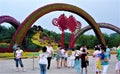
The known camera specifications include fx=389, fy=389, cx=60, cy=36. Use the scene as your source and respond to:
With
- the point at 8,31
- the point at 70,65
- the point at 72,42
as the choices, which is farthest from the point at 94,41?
the point at 70,65

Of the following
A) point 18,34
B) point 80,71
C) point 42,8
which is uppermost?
point 42,8

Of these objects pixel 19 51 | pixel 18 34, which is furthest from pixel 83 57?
pixel 18 34

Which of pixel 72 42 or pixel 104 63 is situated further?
pixel 72 42

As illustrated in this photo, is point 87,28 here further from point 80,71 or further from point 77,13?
point 80,71

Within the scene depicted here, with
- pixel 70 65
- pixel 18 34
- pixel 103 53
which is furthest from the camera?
pixel 18 34

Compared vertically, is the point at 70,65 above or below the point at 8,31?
below

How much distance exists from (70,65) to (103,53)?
8904mm

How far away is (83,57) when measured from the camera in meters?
16.1

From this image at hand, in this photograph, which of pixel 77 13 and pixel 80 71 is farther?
pixel 77 13

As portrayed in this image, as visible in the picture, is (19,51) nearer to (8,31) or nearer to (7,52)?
(7,52)

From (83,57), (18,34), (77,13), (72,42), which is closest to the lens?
(83,57)

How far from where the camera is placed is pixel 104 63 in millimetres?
14492

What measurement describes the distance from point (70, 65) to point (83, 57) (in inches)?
285

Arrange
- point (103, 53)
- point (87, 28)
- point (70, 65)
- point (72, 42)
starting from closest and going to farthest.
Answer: point (103, 53), point (70, 65), point (72, 42), point (87, 28)
